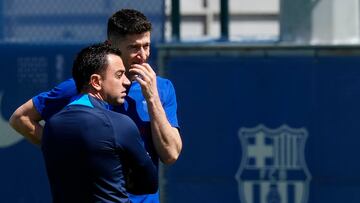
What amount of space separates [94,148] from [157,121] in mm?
447

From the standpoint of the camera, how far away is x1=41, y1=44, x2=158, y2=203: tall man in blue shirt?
10.9 ft

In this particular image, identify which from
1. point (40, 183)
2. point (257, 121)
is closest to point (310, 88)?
point (257, 121)

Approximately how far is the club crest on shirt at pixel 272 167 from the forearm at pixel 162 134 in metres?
2.00

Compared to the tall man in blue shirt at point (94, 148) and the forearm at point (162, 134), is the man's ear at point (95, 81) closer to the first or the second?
the tall man in blue shirt at point (94, 148)

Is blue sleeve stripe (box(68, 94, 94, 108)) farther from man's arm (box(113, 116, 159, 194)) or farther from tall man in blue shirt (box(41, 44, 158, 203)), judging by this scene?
man's arm (box(113, 116, 159, 194))

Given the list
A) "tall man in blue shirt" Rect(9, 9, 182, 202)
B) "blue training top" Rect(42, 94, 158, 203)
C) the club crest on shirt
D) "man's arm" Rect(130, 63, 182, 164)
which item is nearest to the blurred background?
the club crest on shirt

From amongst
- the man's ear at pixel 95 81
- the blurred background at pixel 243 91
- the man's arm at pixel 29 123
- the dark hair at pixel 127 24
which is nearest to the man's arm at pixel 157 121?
the dark hair at pixel 127 24

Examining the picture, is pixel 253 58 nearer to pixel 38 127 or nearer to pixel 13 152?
pixel 13 152

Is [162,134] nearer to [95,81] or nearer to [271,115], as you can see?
[95,81]

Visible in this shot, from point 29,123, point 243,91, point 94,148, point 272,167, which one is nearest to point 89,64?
point 94,148

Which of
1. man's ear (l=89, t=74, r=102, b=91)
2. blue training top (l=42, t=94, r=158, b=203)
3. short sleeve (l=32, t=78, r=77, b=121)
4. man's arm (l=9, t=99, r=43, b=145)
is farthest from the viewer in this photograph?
man's arm (l=9, t=99, r=43, b=145)

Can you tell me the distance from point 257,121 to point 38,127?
6.40 feet

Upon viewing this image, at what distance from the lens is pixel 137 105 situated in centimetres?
385

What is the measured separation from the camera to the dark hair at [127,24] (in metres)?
3.85
